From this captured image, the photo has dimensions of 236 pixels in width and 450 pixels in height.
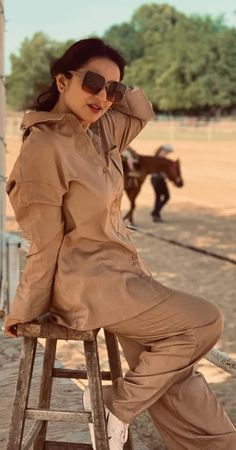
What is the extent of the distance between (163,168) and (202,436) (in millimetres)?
10564

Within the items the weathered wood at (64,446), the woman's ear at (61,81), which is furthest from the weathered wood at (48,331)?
the woman's ear at (61,81)

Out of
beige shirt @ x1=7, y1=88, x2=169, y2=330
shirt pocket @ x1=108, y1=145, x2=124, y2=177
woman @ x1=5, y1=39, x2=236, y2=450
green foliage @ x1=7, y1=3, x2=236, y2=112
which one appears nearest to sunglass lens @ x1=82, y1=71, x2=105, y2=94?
woman @ x1=5, y1=39, x2=236, y2=450

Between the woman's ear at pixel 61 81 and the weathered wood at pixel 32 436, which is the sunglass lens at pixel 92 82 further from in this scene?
the weathered wood at pixel 32 436

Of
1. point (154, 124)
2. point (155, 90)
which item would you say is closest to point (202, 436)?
point (154, 124)

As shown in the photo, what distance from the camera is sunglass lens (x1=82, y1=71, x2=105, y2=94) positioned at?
97.3 inches

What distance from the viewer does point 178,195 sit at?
55.8 ft

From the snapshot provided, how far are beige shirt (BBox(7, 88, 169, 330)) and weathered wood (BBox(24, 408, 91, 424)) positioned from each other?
327 millimetres

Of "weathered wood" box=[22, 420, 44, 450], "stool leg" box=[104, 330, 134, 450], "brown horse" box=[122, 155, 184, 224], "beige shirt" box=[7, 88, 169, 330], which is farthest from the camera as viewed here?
"brown horse" box=[122, 155, 184, 224]

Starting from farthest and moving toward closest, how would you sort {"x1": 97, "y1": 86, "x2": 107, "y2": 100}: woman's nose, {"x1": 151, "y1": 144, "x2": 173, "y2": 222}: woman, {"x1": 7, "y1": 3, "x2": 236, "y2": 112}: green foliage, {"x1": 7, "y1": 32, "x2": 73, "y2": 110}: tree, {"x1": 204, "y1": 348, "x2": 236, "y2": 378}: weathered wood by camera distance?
1. {"x1": 7, "y1": 32, "x2": 73, "y2": 110}: tree
2. {"x1": 7, "y1": 3, "x2": 236, "y2": 112}: green foliage
3. {"x1": 151, "y1": 144, "x2": 173, "y2": 222}: woman
4. {"x1": 204, "y1": 348, "x2": 236, "y2": 378}: weathered wood
5. {"x1": 97, "y1": 86, "x2": 107, "y2": 100}: woman's nose

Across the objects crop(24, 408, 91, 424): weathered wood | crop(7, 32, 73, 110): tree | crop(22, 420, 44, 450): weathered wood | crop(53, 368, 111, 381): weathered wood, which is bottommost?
crop(7, 32, 73, 110): tree

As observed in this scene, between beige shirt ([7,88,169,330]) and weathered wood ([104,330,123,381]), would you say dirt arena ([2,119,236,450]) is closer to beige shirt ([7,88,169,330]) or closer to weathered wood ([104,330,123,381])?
weathered wood ([104,330,123,381])

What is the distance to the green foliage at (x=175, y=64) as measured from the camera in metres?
73.8

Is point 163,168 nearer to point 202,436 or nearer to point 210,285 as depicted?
point 210,285

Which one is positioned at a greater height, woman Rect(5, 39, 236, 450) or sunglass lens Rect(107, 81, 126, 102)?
sunglass lens Rect(107, 81, 126, 102)
